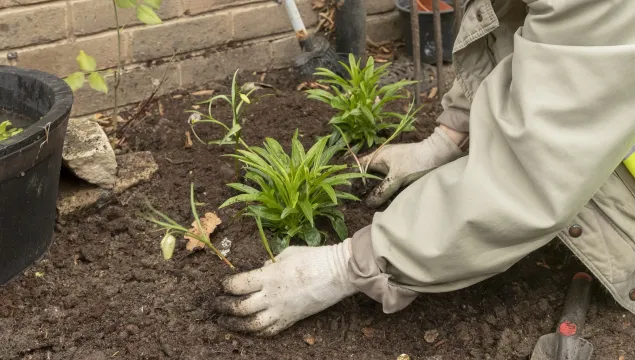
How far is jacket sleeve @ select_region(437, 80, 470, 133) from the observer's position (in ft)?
8.34

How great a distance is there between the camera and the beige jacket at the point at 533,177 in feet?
5.59

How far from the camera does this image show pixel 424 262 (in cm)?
185

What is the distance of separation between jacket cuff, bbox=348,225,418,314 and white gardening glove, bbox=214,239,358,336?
5cm

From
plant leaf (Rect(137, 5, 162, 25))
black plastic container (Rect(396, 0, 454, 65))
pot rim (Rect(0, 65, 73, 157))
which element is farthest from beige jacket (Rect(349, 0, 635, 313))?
black plastic container (Rect(396, 0, 454, 65))

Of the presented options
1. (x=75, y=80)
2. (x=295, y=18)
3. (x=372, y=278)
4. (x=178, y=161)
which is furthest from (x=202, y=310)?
(x=295, y=18)

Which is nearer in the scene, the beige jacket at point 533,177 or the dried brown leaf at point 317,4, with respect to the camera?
the beige jacket at point 533,177

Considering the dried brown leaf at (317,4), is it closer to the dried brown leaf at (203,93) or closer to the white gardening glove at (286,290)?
the dried brown leaf at (203,93)

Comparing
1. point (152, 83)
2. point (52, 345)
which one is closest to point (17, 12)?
point (152, 83)

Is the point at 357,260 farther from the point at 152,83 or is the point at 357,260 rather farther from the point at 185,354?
the point at 152,83

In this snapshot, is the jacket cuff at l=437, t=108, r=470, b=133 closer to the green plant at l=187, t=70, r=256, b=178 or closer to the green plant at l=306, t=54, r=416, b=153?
the green plant at l=306, t=54, r=416, b=153

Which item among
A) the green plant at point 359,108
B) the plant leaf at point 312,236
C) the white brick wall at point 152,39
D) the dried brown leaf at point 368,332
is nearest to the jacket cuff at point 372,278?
the dried brown leaf at point 368,332

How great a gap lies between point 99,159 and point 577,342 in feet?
5.13

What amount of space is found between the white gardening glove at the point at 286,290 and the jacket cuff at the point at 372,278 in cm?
5

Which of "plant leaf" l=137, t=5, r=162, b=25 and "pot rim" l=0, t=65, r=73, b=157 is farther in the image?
"plant leaf" l=137, t=5, r=162, b=25
